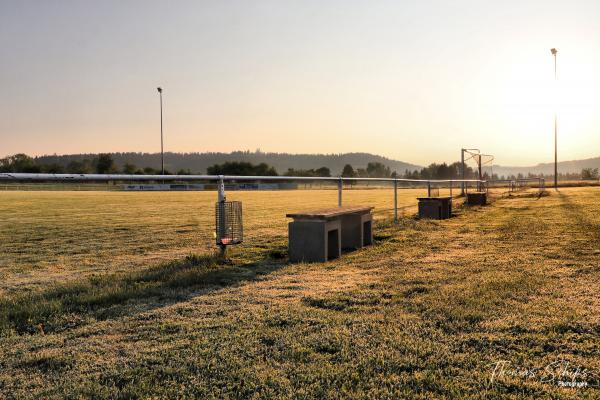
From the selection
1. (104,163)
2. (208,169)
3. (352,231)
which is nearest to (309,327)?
(352,231)

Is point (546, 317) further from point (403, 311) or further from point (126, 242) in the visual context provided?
point (126, 242)

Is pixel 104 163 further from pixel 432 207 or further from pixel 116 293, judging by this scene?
pixel 116 293

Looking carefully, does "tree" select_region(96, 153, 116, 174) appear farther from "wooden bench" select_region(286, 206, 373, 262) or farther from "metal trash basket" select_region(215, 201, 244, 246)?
"wooden bench" select_region(286, 206, 373, 262)

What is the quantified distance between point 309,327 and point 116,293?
214cm

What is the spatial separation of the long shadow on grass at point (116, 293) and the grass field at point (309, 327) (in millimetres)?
21

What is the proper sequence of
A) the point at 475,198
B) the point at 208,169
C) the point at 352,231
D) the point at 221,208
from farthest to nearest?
the point at 208,169, the point at 475,198, the point at 352,231, the point at 221,208

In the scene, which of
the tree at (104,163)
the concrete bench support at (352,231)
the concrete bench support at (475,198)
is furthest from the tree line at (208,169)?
the concrete bench support at (352,231)

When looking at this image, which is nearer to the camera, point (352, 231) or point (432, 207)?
point (352, 231)

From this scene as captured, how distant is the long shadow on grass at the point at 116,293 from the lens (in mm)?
3852

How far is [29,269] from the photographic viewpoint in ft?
21.5

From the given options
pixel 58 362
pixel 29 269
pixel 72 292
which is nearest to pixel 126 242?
pixel 29 269

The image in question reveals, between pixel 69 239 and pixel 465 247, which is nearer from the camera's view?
pixel 465 247

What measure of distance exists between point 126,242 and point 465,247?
20.9 ft

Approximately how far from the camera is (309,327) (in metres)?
3.39
